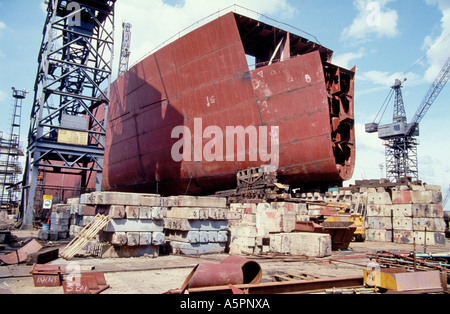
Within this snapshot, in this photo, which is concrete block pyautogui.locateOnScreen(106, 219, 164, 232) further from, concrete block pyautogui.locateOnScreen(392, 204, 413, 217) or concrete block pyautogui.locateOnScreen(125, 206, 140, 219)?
concrete block pyautogui.locateOnScreen(392, 204, 413, 217)

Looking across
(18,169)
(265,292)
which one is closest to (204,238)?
(265,292)

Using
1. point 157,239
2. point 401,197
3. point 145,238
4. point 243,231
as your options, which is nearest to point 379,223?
point 401,197

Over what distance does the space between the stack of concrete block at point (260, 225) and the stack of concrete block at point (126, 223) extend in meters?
2.98

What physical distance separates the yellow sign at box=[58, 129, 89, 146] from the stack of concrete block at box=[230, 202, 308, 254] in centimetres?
1372

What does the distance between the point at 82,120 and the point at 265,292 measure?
21029mm

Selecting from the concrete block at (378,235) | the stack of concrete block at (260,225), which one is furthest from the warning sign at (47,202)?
the concrete block at (378,235)

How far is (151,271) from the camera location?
296 inches

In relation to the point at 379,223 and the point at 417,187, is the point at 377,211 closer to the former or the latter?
the point at 379,223

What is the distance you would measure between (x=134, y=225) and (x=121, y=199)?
87cm

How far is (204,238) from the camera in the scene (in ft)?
35.3

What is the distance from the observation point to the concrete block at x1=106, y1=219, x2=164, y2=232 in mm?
9258

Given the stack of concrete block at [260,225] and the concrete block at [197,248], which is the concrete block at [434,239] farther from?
the concrete block at [197,248]

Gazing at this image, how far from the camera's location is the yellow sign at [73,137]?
2170 cm
